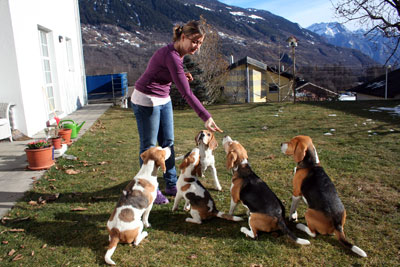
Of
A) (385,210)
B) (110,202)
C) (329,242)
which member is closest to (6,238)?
(110,202)

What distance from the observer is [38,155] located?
545 centimetres

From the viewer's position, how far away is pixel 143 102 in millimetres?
3836

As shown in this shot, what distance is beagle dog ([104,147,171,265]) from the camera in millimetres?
2917

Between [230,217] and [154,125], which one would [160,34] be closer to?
[154,125]

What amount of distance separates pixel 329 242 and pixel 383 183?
2.20m

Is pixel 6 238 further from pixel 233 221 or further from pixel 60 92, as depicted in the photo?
pixel 60 92

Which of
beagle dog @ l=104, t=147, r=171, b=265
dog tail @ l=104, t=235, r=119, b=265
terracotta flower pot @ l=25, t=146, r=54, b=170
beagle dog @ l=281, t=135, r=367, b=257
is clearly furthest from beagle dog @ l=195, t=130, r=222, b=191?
terracotta flower pot @ l=25, t=146, r=54, b=170

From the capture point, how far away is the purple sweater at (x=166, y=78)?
11.4ft

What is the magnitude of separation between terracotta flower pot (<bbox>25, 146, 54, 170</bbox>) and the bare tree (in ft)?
48.3

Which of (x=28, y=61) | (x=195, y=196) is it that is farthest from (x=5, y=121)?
(x=195, y=196)

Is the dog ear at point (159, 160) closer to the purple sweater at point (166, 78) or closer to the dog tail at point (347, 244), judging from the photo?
the purple sweater at point (166, 78)

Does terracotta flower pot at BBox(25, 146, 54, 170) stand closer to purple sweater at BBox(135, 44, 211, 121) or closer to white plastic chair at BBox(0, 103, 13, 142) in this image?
white plastic chair at BBox(0, 103, 13, 142)

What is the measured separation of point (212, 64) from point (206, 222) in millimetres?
19413

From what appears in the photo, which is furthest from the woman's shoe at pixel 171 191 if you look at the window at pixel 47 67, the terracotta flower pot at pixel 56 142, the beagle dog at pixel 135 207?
the window at pixel 47 67
